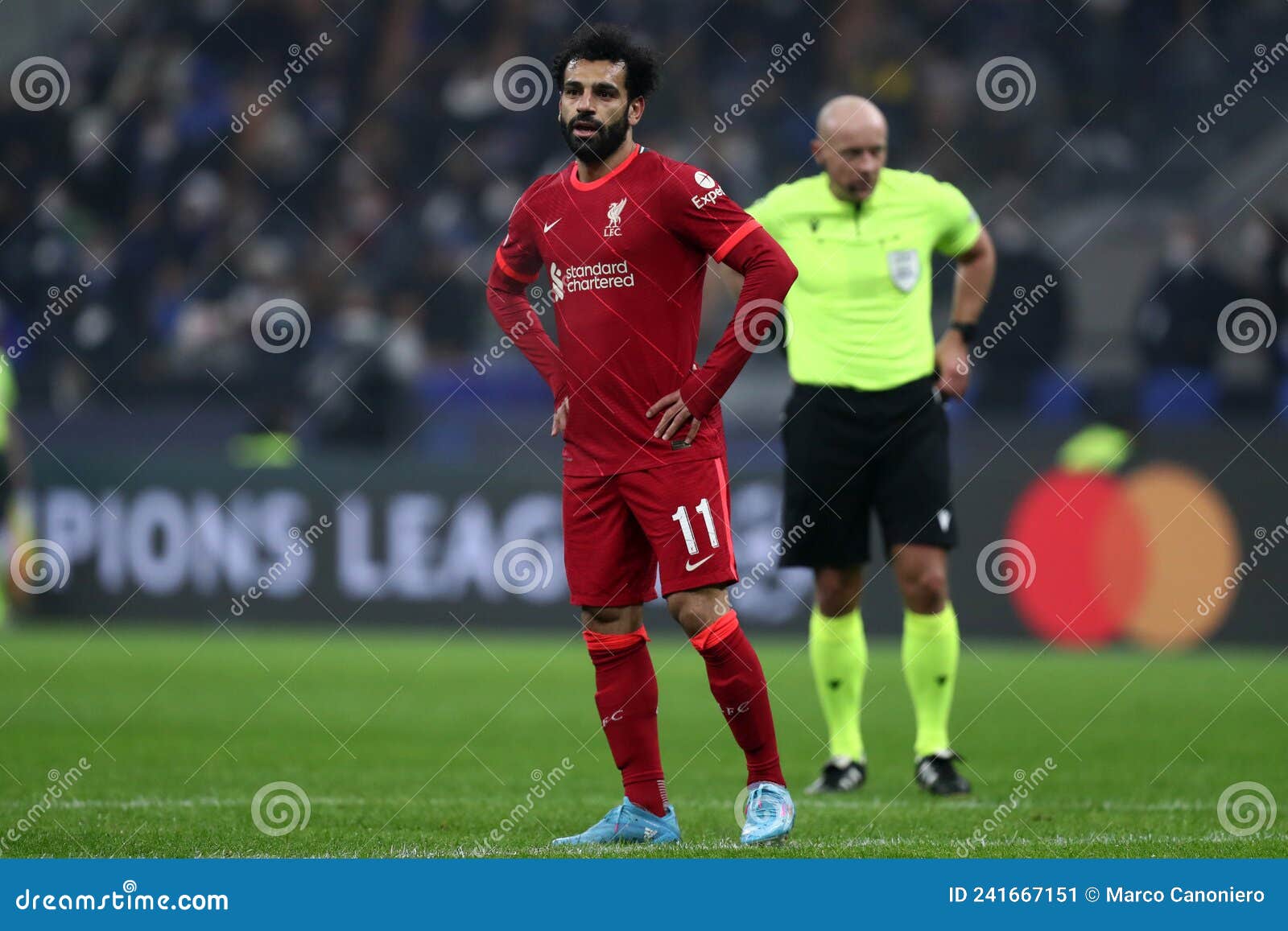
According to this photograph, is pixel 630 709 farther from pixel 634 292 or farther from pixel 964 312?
pixel 964 312

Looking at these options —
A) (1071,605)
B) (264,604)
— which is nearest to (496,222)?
(264,604)

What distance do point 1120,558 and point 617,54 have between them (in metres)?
7.68

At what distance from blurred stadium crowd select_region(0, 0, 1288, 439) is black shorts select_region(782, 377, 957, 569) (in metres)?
7.36

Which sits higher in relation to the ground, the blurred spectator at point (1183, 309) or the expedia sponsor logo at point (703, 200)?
the blurred spectator at point (1183, 309)

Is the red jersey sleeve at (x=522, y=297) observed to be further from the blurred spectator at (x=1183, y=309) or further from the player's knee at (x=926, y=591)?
the blurred spectator at (x=1183, y=309)

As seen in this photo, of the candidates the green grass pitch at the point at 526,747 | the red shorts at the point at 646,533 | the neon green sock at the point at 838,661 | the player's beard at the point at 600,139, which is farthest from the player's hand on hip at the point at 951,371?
the player's beard at the point at 600,139

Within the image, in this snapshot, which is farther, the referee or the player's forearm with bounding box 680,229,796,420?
the referee

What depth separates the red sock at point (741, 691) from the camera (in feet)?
17.5

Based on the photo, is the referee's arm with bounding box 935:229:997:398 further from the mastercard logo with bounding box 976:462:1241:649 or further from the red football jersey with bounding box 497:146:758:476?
the mastercard logo with bounding box 976:462:1241:649

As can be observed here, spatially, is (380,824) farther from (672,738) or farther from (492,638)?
(492,638)

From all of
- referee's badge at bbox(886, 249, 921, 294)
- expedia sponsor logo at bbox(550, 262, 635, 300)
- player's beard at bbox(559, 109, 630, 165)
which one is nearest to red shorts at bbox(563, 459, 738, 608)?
expedia sponsor logo at bbox(550, 262, 635, 300)

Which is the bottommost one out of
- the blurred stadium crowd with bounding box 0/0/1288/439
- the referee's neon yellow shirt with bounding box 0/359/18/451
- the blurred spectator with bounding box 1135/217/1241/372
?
the referee's neon yellow shirt with bounding box 0/359/18/451

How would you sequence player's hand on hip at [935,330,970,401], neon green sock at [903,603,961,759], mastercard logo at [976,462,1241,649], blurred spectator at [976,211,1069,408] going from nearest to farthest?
neon green sock at [903,603,961,759]
player's hand on hip at [935,330,970,401]
mastercard logo at [976,462,1241,649]
blurred spectator at [976,211,1069,408]

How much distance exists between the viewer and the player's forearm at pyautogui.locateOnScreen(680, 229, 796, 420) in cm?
521
